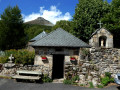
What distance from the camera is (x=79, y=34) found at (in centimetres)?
1476

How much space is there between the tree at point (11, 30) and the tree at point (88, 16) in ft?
30.6

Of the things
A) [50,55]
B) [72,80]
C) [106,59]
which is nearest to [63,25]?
[50,55]

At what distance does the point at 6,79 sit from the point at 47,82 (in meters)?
3.32

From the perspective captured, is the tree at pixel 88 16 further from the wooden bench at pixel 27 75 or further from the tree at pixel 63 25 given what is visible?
the tree at pixel 63 25

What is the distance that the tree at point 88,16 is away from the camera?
45.2ft

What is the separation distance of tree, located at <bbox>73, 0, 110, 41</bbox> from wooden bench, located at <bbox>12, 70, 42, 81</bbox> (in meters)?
9.35

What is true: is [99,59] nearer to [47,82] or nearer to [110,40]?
[110,40]

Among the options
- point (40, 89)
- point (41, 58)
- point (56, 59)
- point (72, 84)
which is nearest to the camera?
point (40, 89)

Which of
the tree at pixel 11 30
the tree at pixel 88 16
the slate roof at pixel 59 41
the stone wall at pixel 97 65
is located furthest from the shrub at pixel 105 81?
the tree at pixel 11 30

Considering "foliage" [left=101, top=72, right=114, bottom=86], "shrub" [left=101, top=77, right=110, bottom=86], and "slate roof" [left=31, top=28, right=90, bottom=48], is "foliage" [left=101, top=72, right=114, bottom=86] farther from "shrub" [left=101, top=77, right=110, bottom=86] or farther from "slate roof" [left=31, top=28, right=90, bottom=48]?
"slate roof" [left=31, top=28, right=90, bottom=48]

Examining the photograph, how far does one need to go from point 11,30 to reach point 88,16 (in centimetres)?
1249

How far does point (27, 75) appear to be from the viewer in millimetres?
7723

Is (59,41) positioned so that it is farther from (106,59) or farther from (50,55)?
(106,59)

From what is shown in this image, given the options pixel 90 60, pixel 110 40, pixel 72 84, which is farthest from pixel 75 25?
pixel 72 84
